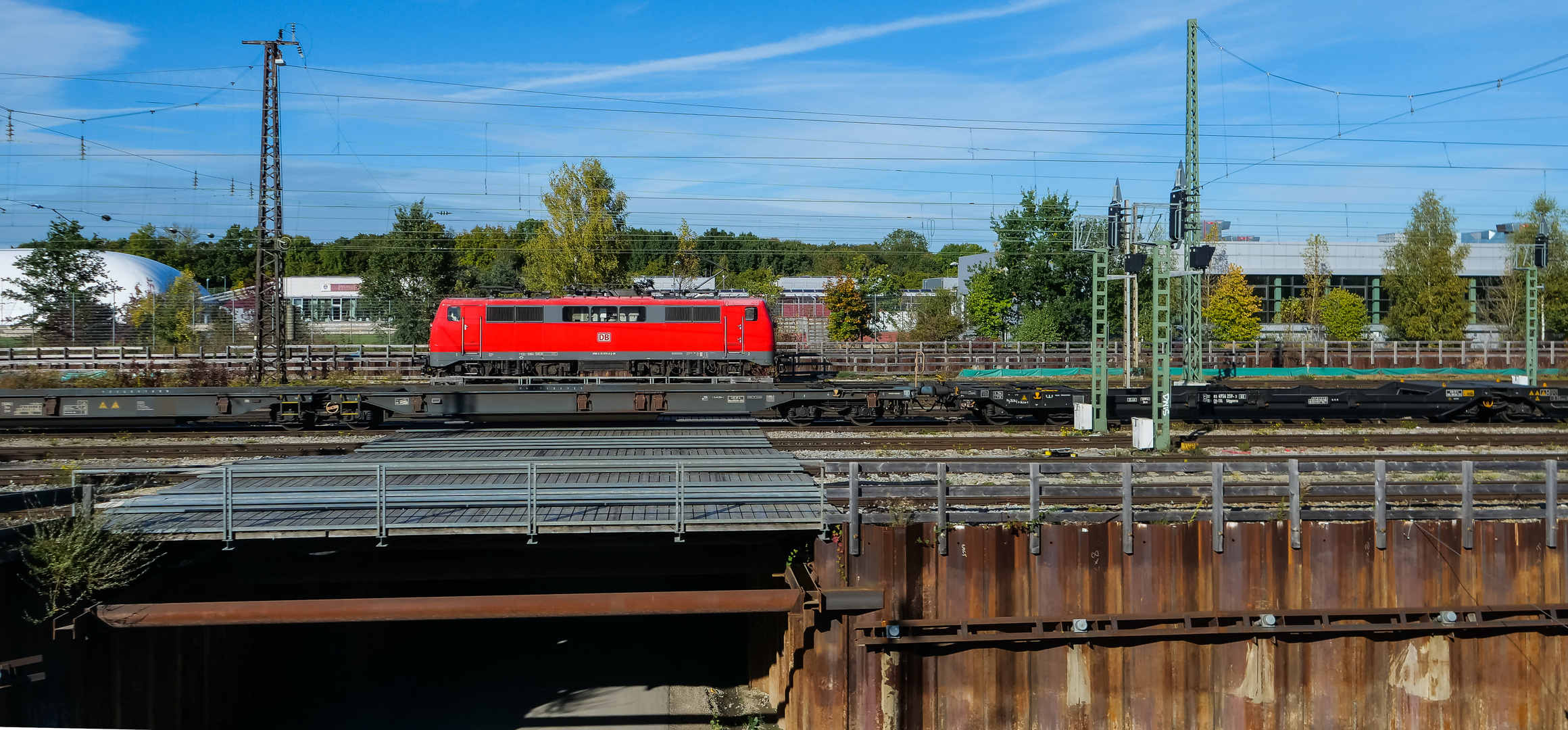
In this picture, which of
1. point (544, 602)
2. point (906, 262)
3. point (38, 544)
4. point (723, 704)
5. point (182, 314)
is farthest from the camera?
point (906, 262)

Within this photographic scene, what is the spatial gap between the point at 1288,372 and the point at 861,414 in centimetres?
2749

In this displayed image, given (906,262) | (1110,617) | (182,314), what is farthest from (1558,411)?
(906,262)

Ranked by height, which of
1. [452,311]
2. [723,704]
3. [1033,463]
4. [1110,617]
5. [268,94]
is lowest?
[723,704]

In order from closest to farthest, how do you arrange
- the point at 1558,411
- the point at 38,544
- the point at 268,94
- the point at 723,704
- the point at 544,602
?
the point at 38,544
the point at 544,602
the point at 723,704
the point at 1558,411
the point at 268,94

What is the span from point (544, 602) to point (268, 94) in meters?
28.1

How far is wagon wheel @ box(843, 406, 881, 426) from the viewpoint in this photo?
23.0 m

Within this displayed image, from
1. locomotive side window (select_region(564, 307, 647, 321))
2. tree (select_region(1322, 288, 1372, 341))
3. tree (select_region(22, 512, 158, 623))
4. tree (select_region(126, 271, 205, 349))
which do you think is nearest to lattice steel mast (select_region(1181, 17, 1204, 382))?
locomotive side window (select_region(564, 307, 647, 321))

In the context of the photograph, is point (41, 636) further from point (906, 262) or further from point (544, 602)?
point (906, 262)

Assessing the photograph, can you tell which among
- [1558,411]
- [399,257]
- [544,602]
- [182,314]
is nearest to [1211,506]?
[544,602]

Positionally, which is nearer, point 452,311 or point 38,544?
point 38,544

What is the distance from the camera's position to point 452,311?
31.9 m

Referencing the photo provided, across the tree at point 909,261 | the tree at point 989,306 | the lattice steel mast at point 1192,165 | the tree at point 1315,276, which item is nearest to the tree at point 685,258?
the tree at point 989,306

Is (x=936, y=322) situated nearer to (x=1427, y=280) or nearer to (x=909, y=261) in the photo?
(x=1427, y=280)

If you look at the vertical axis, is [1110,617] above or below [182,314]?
below
